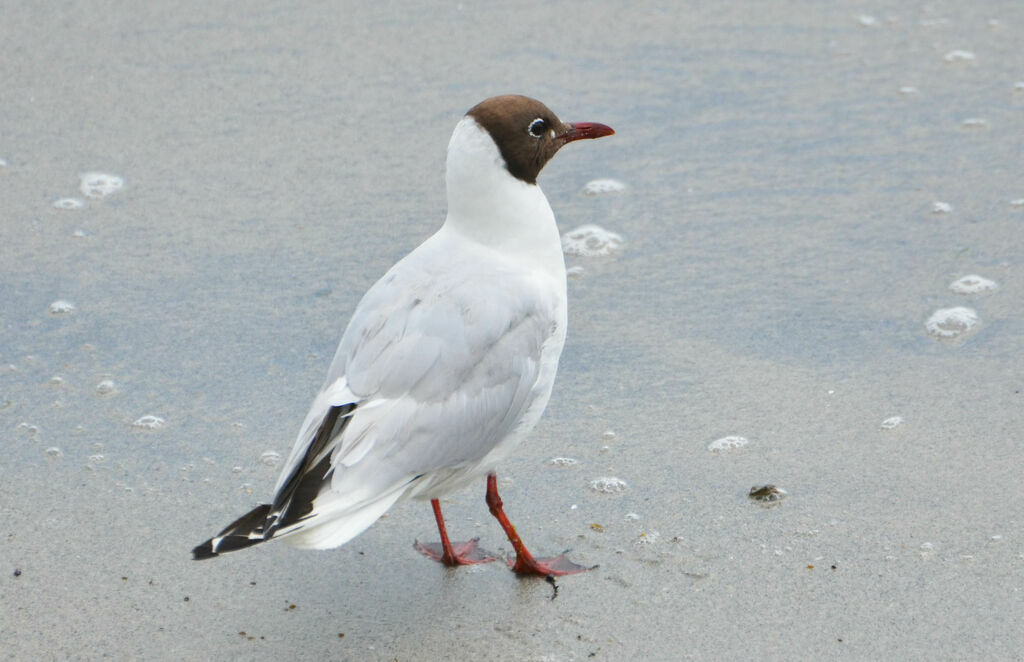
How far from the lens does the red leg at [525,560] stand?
3.20 m

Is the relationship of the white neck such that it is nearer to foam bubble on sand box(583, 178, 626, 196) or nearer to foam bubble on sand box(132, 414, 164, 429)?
foam bubble on sand box(132, 414, 164, 429)

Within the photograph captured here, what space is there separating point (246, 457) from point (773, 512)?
141 cm

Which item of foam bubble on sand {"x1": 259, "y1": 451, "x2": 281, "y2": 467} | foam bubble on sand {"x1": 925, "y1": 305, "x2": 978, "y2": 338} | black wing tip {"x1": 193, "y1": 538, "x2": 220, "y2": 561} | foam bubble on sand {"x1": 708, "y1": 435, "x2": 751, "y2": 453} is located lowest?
foam bubble on sand {"x1": 708, "y1": 435, "x2": 751, "y2": 453}

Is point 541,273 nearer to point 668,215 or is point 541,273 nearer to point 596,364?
point 596,364

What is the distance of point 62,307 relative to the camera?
428 centimetres

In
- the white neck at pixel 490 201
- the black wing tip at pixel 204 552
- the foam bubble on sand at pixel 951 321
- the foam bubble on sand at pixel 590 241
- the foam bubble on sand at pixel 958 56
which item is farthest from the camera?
the foam bubble on sand at pixel 958 56

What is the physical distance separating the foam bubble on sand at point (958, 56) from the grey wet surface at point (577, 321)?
1 cm

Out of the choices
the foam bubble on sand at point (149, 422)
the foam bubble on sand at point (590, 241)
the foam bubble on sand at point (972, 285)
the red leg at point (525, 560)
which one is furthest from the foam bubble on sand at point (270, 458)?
the foam bubble on sand at point (972, 285)

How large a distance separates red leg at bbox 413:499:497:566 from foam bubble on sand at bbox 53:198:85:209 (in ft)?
7.31

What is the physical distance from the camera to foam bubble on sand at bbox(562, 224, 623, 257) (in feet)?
15.3

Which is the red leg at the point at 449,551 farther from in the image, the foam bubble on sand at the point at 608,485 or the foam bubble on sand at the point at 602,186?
the foam bubble on sand at the point at 602,186

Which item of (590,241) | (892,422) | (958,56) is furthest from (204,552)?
(958,56)

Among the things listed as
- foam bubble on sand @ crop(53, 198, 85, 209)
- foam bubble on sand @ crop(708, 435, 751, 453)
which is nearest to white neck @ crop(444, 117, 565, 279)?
foam bubble on sand @ crop(708, 435, 751, 453)

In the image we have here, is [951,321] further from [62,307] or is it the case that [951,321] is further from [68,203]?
[68,203]
